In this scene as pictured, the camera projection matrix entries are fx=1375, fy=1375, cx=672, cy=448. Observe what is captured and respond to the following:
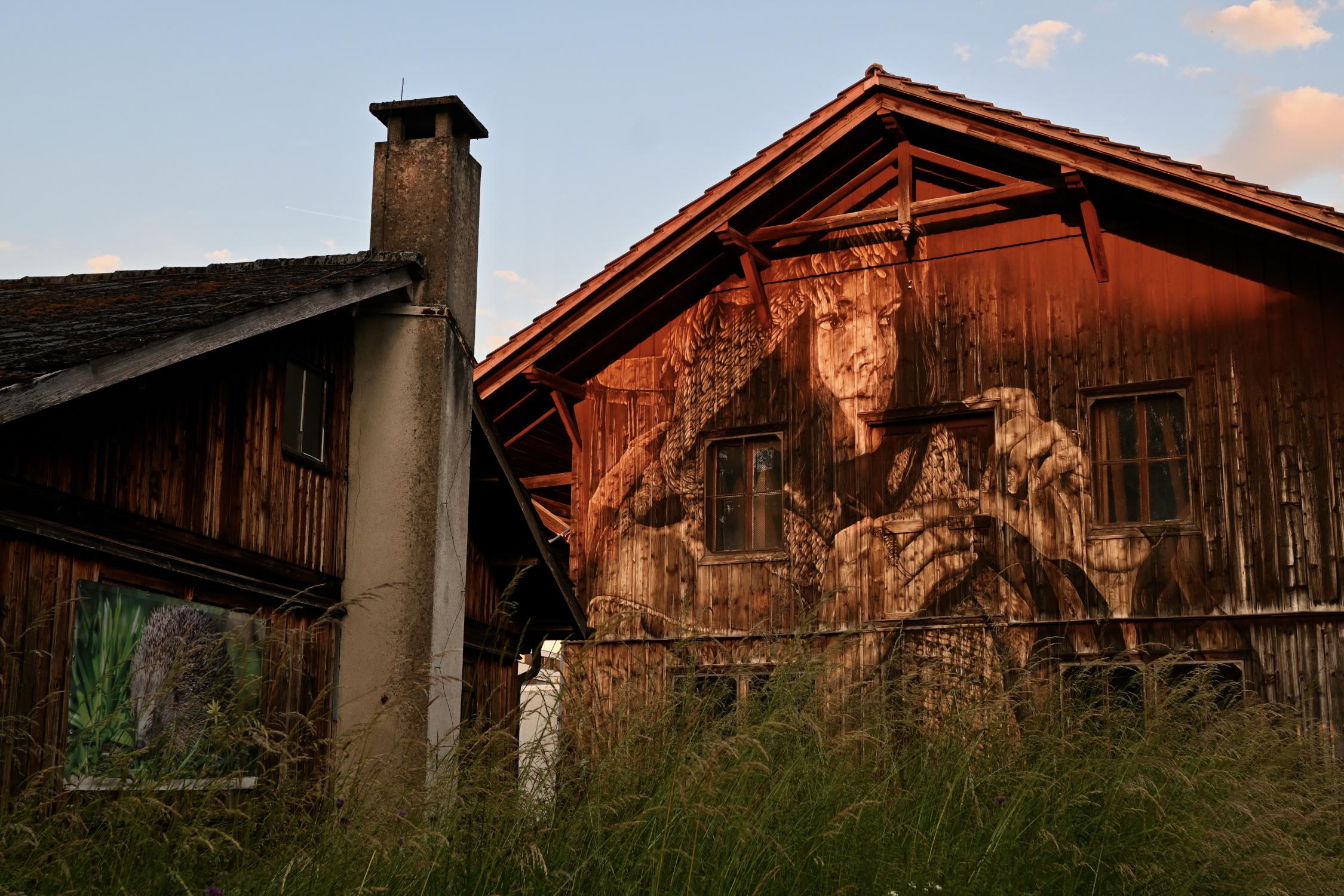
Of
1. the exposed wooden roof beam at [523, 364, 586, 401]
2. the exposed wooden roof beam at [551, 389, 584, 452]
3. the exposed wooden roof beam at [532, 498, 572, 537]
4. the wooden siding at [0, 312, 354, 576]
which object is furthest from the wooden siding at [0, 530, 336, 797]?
the exposed wooden roof beam at [532, 498, 572, 537]

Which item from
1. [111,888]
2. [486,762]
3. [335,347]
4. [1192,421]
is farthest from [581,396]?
[111,888]

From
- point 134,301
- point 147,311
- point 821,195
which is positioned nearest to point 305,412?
point 134,301

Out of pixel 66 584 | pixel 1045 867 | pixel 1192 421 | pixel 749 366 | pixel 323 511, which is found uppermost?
pixel 749 366

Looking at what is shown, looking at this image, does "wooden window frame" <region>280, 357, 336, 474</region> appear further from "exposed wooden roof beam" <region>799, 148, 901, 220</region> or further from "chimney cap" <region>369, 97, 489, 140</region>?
"exposed wooden roof beam" <region>799, 148, 901, 220</region>

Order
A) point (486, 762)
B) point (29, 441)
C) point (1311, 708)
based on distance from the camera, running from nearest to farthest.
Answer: point (486, 762)
point (29, 441)
point (1311, 708)

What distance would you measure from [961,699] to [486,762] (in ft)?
7.64

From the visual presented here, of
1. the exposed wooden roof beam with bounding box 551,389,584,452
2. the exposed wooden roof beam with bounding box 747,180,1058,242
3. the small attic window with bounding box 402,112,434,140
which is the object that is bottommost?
the exposed wooden roof beam with bounding box 551,389,584,452

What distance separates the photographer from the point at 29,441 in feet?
24.0

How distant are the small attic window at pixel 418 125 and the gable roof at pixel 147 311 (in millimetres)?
1250

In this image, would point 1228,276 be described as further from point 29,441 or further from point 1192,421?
point 29,441

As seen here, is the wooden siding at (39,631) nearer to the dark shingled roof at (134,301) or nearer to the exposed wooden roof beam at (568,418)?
the dark shingled roof at (134,301)

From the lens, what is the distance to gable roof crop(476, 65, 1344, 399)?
40.2ft

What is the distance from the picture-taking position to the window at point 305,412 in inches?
396

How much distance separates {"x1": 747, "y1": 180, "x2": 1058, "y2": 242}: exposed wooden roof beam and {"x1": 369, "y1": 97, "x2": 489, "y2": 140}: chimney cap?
13.4 ft
